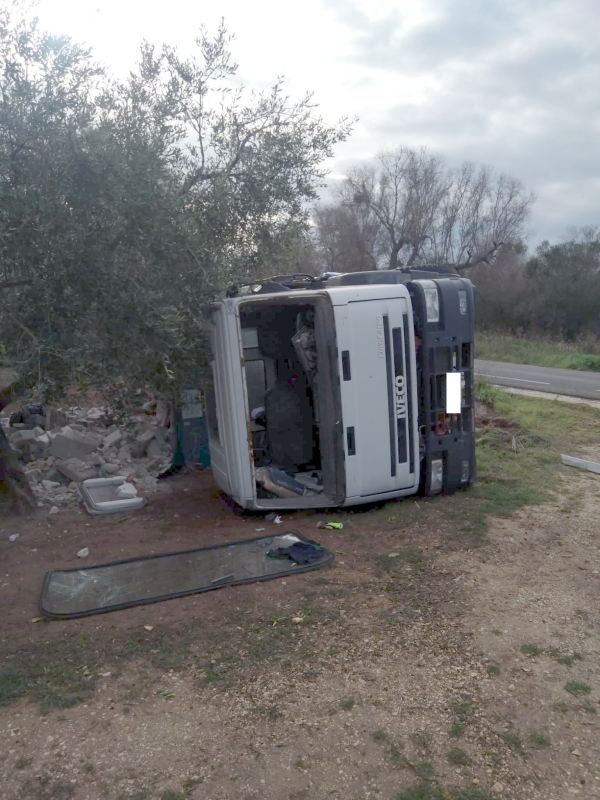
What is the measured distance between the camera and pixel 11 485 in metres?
7.10

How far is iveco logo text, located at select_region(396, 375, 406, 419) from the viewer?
271 inches

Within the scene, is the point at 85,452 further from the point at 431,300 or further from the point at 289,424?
the point at 431,300

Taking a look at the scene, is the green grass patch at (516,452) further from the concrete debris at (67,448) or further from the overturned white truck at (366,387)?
the concrete debris at (67,448)

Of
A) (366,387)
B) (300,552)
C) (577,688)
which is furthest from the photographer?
(366,387)

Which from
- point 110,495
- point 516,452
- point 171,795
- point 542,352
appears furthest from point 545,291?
point 171,795

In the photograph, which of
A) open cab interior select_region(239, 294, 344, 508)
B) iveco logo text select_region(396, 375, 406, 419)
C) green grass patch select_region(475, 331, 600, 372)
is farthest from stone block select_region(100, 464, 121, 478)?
green grass patch select_region(475, 331, 600, 372)

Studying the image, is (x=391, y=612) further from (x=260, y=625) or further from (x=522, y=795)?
(x=522, y=795)

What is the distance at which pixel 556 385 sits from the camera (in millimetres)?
19562

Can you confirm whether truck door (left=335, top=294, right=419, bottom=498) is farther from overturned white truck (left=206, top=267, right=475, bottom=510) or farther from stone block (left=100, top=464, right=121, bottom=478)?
stone block (left=100, top=464, right=121, bottom=478)

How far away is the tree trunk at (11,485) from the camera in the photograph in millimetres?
7047

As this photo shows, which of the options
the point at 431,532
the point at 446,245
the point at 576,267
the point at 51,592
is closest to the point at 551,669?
the point at 431,532

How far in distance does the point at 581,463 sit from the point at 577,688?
5.57 meters

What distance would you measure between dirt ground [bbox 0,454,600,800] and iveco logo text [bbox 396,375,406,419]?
1294mm

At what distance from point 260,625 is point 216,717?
104 centimetres
